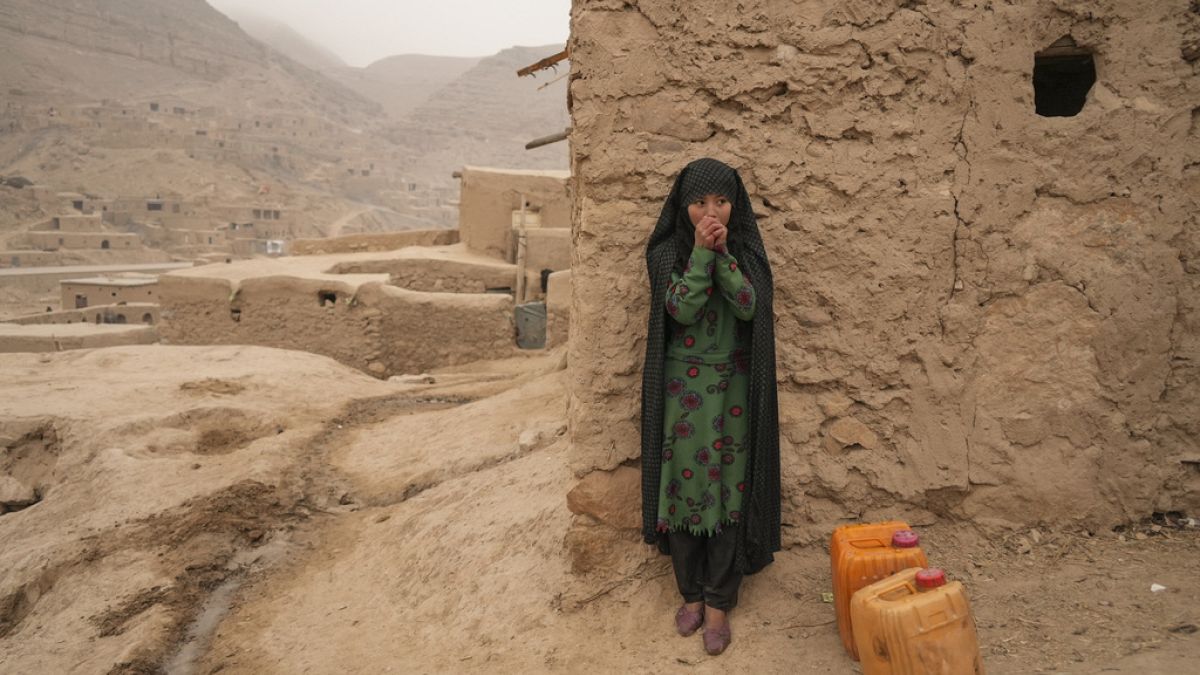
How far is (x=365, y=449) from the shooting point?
5.80 meters

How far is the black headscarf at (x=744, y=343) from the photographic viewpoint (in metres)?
2.65

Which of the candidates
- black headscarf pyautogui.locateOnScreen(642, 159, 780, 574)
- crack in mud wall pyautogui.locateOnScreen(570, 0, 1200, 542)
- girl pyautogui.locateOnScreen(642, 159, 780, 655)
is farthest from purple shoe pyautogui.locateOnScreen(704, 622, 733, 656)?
crack in mud wall pyautogui.locateOnScreen(570, 0, 1200, 542)

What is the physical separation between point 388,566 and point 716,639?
1.77 metres

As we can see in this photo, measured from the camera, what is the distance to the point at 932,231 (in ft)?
9.59

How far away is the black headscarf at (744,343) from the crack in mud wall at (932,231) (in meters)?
0.22

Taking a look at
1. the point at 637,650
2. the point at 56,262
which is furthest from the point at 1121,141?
the point at 56,262

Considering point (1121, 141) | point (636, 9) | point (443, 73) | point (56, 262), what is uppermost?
point (443, 73)

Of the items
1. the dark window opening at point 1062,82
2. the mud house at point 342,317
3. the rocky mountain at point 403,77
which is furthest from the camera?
the rocky mountain at point 403,77

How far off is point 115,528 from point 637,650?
316 centimetres

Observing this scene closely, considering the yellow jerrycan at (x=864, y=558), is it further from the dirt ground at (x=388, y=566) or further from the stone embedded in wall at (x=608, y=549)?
the stone embedded in wall at (x=608, y=549)

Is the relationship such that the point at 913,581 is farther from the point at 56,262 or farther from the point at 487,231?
the point at 56,262

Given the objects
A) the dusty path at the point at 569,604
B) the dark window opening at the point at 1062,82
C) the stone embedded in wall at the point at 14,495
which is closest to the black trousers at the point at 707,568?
the dusty path at the point at 569,604

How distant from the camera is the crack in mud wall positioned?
2879 millimetres

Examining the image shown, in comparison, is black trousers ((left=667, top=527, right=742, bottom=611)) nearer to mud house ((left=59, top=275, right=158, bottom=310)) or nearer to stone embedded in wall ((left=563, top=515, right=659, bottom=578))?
stone embedded in wall ((left=563, top=515, right=659, bottom=578))
